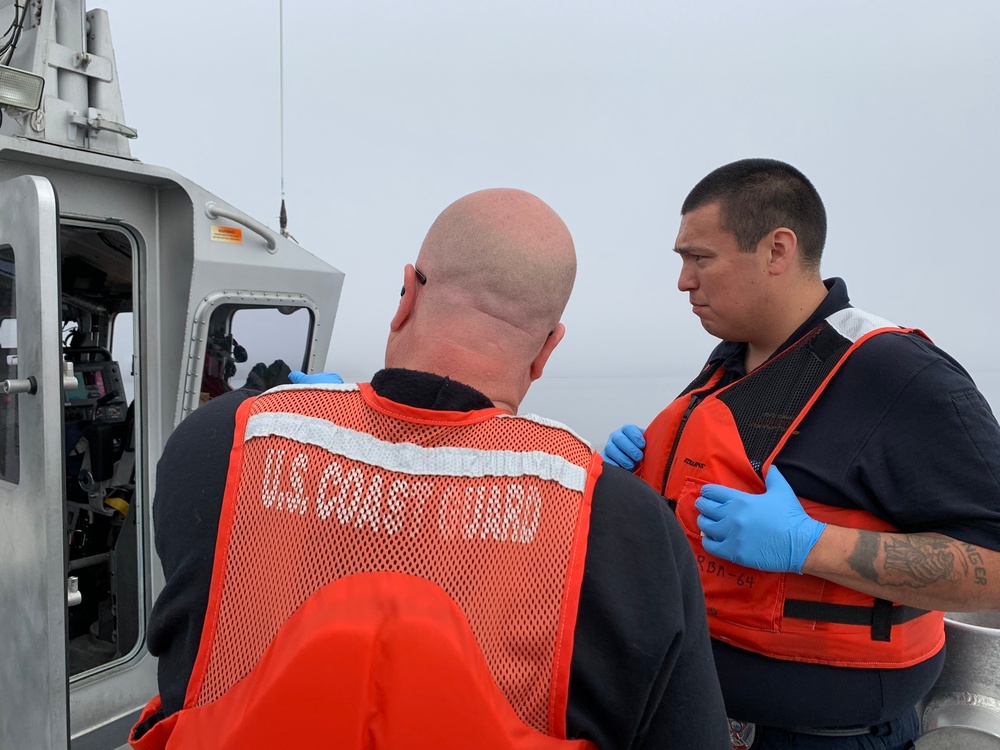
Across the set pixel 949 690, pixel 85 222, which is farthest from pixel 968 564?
pixel 85 222

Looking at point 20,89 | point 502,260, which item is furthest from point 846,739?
point 20,89

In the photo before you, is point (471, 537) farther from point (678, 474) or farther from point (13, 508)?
point (13, 508)

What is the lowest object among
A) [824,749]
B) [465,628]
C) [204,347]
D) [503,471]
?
[824,749]

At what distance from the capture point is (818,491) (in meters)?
1.61

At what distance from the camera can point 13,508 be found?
1995 millimetres

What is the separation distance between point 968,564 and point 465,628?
1139 mm

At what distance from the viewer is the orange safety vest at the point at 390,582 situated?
777mm

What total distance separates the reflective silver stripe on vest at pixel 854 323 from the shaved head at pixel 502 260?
899 mm

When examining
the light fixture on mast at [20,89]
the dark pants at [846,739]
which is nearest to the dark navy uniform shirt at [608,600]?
the dark pants at [846,739]

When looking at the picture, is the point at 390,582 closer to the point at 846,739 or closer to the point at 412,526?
the point at 412,526

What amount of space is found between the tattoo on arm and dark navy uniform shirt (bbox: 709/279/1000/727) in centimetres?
3

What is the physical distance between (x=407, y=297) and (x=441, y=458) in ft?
0.91

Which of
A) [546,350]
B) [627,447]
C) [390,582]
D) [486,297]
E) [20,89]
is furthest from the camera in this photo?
[20,89]

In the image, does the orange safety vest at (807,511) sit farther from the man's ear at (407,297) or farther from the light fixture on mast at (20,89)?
the light fixture on mast at (20,89)
